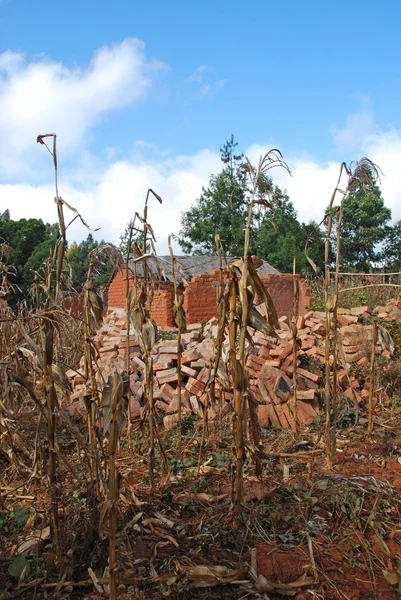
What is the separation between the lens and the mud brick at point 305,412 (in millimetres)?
6477

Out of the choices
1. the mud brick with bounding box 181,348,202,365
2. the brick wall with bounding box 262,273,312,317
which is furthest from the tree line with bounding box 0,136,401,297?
the mud brick with bounding box 181,348,202,365

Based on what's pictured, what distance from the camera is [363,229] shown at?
2805 cm

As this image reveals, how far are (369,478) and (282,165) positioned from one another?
264 cm

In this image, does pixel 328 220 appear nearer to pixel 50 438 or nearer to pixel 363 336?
pixel 50 438

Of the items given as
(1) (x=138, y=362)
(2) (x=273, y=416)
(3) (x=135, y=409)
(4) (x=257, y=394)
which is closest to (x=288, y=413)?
(2) (x=273, y=416)

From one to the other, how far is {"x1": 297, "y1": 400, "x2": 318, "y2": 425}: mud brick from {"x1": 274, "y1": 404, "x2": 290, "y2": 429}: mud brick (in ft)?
0.80

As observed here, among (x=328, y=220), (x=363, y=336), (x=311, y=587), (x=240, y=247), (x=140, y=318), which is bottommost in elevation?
(x=311, y=587)

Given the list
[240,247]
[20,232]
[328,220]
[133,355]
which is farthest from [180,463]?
[240,247]

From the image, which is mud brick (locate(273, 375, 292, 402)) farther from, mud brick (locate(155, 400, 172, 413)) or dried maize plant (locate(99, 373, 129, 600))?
dried maize plant (locate(99, 373, 129, 600))

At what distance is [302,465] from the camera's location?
14.7ft

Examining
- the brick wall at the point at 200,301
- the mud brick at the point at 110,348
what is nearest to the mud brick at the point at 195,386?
the mud brick at the point at 110,348

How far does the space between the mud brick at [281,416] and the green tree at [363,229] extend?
72.5ft

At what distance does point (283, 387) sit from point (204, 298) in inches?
222

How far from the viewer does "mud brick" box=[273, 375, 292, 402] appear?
6648 mm
